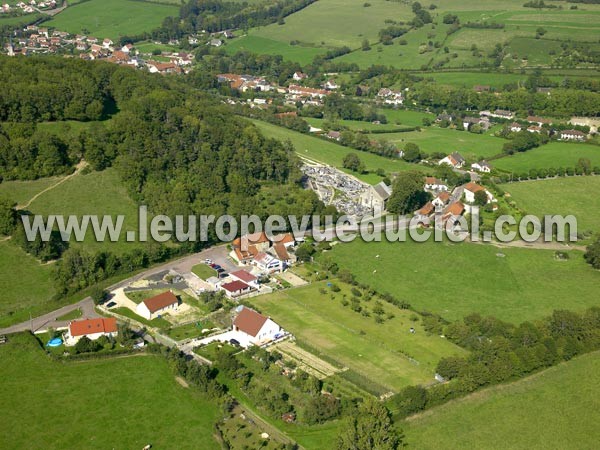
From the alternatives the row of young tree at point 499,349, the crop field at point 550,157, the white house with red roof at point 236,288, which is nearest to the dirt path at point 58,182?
the white house with red roof at point 236,288

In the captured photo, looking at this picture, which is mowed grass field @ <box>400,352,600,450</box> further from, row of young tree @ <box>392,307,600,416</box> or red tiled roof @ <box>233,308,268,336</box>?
red tiled roof @ <box>233,308,268,336</box>

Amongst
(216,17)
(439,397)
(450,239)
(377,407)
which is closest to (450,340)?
(439,397)

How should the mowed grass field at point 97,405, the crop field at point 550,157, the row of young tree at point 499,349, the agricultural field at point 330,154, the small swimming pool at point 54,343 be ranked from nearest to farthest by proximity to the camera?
1. the mowed grass field at point 97,405
2. the row of young tree at point 499,349
3. the small swimming pool at point 54,343
4. the agricultural field at point 330,154
5. the crop field at point 550,157

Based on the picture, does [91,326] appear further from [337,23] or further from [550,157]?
[337,23]

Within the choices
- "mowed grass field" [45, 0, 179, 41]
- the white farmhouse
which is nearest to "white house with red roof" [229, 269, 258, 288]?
the white farmhouse

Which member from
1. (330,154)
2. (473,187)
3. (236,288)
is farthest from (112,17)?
(236,288)

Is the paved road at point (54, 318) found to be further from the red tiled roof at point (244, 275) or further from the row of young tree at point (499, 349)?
the row of young tree at point (499, 349)

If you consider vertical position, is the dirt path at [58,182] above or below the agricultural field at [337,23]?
below
